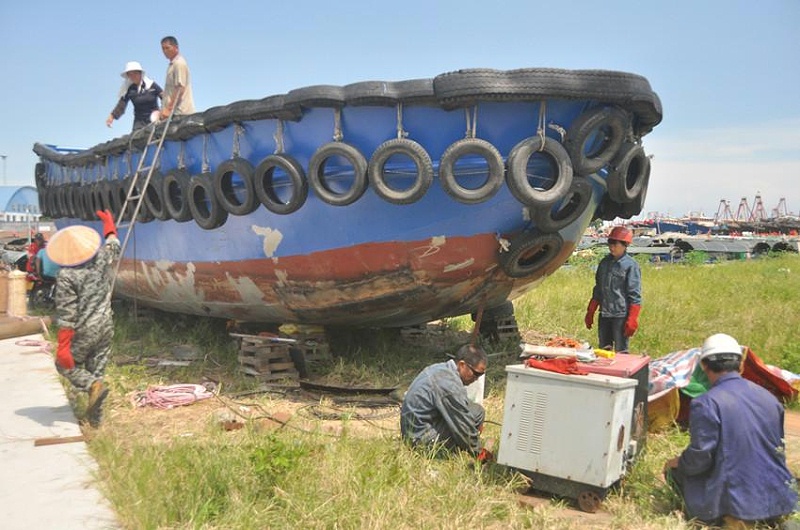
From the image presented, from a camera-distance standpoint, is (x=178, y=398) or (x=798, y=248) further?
(x=798, y=248)

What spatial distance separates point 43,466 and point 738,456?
3.52m

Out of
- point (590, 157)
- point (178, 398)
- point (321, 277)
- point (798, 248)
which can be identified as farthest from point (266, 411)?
point (798, 248)

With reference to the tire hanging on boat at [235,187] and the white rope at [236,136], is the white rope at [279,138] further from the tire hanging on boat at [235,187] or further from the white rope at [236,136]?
the white rope at [236,136]

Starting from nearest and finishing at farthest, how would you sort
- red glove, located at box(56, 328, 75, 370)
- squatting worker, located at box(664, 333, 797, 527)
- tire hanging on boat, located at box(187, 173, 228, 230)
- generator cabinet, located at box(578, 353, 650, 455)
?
squatting worker, located at box(664, 333, 797, 527)
generator cabinet, located at box(578, 353, 650, 455)
red glove, located at box(56, 328, 75, 370)
tire hanging on boat, located at box(187, 173, 228, 230)

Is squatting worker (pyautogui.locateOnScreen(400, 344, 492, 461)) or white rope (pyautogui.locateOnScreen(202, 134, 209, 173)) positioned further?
white rope (pyautogui.locateOnScreen(202, 134, 209, 173))

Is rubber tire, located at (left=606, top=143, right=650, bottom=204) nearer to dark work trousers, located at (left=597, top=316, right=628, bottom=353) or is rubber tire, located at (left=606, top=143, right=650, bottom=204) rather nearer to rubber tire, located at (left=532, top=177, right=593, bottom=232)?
rubber tire, located at (left=532, top=177, right=593, bottom=232)

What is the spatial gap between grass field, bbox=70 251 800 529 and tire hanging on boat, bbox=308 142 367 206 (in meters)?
1.60

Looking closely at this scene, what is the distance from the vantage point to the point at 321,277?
19.1 feet

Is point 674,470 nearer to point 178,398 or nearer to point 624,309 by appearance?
point 624,309

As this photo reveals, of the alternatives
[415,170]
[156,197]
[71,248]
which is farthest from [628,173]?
[156,197]

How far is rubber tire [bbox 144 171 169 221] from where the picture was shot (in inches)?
283

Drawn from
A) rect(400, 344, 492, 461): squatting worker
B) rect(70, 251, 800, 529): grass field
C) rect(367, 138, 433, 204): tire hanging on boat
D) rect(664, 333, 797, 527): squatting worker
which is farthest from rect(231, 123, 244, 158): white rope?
rect(664, 333, 797, 527): squatting worker

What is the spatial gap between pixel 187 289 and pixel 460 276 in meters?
3.35

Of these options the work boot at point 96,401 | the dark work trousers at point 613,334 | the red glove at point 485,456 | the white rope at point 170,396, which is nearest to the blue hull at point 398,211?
the dark work trousers at point 613,334
